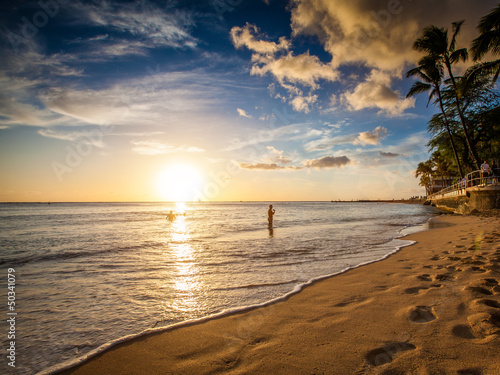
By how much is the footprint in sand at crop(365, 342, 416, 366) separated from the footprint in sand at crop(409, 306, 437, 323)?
28.1 inches

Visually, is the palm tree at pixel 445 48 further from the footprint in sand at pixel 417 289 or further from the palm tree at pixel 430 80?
the footprint in sand at pixel 417 289

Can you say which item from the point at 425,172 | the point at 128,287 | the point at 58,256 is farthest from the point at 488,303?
the point at 425,172

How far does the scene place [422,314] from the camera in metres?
3.31

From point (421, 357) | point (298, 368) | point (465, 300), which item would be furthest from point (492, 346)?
point (298, 368)

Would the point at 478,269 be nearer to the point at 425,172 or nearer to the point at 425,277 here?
the point at 425,277

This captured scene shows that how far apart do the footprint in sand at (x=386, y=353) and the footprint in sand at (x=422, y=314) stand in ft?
2.34

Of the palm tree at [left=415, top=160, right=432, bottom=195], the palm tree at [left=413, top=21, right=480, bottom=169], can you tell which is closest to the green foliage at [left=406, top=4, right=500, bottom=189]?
the palm tree at [left=413, top=21, right=480, bottom=169]

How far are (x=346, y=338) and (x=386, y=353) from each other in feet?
1.46

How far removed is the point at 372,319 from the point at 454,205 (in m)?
34.3

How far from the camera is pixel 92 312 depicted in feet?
13.9

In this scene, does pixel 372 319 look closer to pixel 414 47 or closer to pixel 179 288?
pixel 179 288

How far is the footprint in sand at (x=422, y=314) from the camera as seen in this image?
3.17 meters

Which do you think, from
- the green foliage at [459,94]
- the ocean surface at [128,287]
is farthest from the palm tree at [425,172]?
the ocean surface at [128,287]

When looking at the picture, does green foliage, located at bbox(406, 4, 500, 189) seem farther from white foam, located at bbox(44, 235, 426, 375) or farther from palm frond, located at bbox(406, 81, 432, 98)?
white foam, located at bbox(44, 235, 426, 375)
